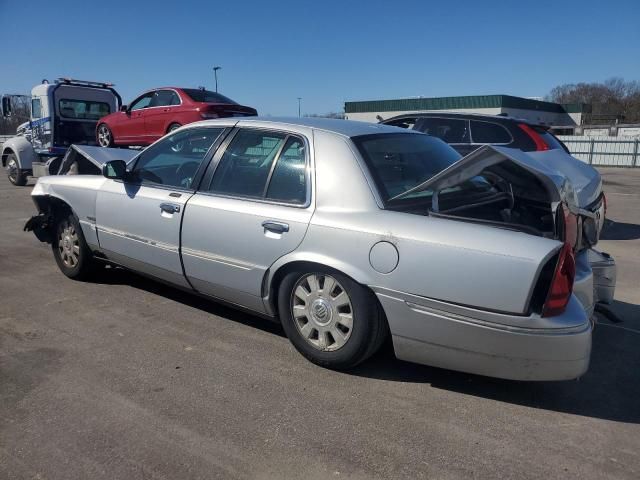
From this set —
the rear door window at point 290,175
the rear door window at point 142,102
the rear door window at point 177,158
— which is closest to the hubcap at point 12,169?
the rear door window at point 142,102

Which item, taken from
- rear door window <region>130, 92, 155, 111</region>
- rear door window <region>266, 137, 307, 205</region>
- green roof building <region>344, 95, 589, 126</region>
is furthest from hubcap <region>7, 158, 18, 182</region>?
green roof building <region>344, 95, 589, 126</region>

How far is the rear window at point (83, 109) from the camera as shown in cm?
1380

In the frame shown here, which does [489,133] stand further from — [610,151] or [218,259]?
[610,151]

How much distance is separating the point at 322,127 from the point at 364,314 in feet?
4.50

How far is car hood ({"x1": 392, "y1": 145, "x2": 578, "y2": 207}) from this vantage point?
3.02 m

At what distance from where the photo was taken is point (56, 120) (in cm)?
1362

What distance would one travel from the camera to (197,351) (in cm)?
385

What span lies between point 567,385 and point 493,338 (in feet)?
3.04

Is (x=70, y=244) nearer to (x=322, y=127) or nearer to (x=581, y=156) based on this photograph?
(x=322, y=127)

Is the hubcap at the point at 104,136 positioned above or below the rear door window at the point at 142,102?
below

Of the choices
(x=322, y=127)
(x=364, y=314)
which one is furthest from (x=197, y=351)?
(x=322, y=127)

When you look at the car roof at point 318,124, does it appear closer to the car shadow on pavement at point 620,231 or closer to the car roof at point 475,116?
the car roof at point 475,116

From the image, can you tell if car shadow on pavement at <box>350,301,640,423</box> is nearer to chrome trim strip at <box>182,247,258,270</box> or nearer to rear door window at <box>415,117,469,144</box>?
chrome trim strip at <box>182,247,258,270</box>

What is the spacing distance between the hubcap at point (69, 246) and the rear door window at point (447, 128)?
5.22 meters
